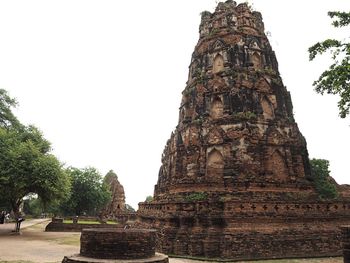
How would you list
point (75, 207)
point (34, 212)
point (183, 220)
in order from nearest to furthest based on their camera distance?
point (183, 220) → point (75, 207) → point (34, 212)

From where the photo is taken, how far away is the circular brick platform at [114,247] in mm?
8711

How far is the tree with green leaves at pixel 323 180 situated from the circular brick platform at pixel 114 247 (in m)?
21.5

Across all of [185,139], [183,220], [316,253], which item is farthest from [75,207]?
[316,253]

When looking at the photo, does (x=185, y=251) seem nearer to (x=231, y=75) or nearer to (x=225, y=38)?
(x=231, y=75)

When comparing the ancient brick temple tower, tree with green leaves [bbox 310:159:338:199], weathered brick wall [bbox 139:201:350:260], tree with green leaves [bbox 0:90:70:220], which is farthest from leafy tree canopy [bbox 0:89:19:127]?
tree with green leaves [bbox 310:159:338:199]

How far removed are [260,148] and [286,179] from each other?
2.26m

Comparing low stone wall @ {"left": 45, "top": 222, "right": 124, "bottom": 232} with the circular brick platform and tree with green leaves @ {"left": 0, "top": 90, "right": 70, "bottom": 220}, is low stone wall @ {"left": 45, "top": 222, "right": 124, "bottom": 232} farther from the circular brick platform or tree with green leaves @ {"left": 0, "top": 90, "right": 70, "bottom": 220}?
the circular brick platform

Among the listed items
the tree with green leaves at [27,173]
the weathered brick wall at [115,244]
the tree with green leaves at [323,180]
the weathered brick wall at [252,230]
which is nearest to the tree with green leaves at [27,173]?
the tree with green leaves at [27,173]

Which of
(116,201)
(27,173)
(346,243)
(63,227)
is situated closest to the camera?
(346,243)

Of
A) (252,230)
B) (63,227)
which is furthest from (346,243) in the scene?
(63,227)

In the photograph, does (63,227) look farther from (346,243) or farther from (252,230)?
(346,243)

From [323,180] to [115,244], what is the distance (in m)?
27.2

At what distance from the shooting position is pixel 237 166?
17.6m

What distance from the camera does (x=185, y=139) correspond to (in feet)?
66.3
